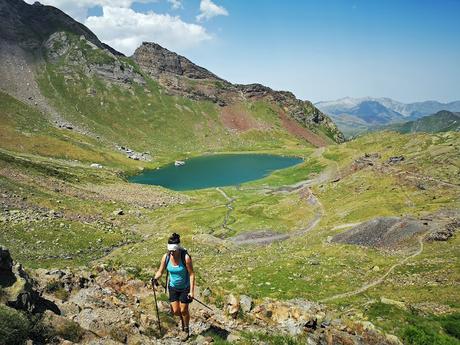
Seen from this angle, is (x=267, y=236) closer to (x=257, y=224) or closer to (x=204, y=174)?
(x=257, y=224)

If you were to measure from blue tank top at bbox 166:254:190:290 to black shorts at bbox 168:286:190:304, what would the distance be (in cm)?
18

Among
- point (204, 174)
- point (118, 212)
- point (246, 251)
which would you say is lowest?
point (246, 251)

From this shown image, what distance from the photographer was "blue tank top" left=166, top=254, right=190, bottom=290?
56.9ft

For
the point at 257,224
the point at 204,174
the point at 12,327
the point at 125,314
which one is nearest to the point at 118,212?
the point at 257,224

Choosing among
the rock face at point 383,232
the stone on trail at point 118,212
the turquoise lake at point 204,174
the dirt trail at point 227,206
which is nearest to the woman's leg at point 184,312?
the rock face at point 383,232

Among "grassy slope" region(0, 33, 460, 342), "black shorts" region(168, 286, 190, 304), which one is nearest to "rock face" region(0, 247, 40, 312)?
"black shorts" region(168, 286, 190, 304)

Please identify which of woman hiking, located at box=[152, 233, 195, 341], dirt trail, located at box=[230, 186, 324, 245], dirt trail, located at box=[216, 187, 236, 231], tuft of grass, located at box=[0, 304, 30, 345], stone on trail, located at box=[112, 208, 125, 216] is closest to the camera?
tuft of grass, located at box=[0, 304, 30, 345]

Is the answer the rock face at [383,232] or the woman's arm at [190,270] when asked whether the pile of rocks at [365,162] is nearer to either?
the rock face at [383,232]

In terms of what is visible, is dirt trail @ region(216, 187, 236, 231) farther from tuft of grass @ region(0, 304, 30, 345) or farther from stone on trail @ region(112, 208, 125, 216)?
tuft of grass @ region(0, 304, 30, 345)

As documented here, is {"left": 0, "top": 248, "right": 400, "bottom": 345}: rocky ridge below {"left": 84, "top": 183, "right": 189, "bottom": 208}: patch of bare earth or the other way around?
the other way around

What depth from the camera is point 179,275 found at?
57.0 feet

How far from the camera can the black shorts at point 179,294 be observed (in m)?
17.5

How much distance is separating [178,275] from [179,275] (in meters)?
0.04

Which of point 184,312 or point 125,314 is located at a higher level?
point 184,312
